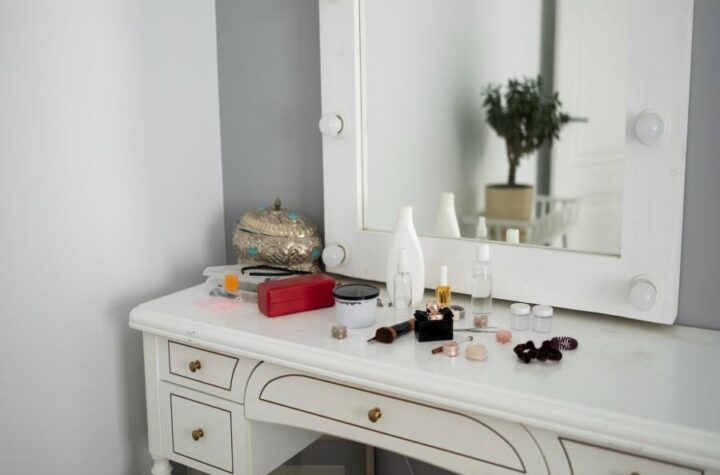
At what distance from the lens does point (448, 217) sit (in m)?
Answer: 1.51

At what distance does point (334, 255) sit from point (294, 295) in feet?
0.69

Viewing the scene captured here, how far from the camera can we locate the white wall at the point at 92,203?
1.46 meters

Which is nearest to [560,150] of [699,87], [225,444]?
[699,87]

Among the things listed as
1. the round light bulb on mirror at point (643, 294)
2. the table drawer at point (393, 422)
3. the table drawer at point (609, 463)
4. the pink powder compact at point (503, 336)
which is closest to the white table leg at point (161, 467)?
the table drawer at point (393, 422)

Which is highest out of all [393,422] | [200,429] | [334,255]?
[334,255]

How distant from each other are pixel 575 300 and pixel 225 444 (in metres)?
0.70

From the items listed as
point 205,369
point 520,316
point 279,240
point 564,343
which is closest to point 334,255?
point 279,240

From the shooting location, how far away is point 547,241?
1.40 m

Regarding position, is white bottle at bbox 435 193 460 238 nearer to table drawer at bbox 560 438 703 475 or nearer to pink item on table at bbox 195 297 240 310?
pink item on table at bbox 195 297 240 310

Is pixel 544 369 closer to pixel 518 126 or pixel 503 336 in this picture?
pixel 503 336

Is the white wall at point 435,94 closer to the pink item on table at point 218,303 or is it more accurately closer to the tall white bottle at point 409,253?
the tall white bottle at point 409,253

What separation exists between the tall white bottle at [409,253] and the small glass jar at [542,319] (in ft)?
0.79

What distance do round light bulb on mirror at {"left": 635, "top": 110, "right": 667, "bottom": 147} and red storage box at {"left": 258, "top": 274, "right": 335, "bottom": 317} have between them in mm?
628

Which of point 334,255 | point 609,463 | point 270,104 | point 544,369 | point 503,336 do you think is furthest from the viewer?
point 270,104
